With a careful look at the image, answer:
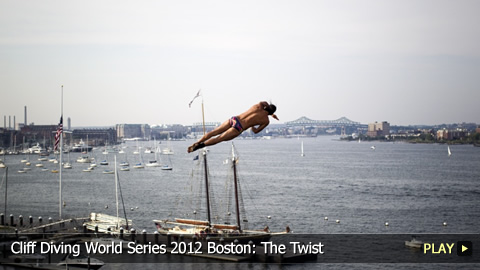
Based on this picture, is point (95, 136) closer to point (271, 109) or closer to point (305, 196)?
point (305, 196)

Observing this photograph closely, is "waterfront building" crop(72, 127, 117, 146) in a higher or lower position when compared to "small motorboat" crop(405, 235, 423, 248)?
higher

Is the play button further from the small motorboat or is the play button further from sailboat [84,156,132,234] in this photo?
sailboat [84,156,132,234]

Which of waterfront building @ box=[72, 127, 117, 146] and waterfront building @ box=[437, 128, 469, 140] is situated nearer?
waterfront building @ box=[72, 127, 117, 146]

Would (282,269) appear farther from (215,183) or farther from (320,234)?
(215,183)

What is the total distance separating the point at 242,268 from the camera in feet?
82.0

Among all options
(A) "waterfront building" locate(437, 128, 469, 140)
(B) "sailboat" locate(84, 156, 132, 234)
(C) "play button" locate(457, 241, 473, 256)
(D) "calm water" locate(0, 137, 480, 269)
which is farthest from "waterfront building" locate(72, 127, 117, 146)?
(C) "play button" locate(457, 241, 473, 256)

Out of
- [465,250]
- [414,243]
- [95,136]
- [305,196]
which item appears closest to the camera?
[465,250]

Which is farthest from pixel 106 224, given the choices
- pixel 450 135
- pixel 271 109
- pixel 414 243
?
pixel 450 135

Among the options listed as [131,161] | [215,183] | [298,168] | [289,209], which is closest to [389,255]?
[289,209]

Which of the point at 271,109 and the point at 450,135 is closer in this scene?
the point at 271,109

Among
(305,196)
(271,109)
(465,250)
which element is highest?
(271,109)

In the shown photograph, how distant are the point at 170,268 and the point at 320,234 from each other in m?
10.7

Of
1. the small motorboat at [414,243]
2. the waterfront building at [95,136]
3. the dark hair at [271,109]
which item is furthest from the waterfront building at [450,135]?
the dark hair at [271,109]

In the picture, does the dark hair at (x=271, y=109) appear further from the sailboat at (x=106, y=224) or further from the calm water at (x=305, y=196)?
the calm water at (x=305, y=196)
